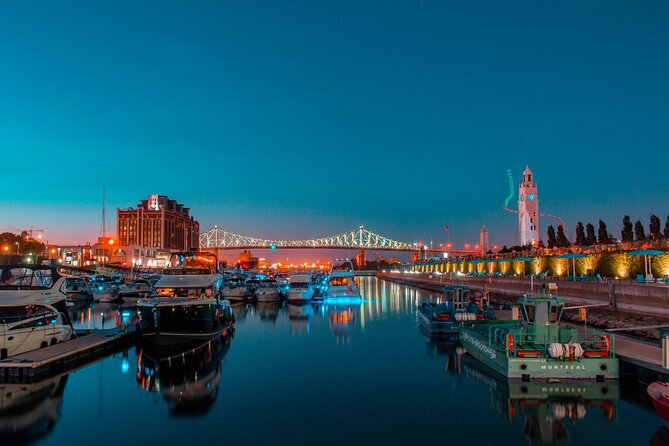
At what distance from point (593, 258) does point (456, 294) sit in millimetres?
20544

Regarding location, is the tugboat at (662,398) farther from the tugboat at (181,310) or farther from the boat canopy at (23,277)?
the boat canopy at (23,277)

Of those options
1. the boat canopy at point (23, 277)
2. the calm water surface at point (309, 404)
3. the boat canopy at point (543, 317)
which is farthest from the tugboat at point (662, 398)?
the boat canopy at point (23, 277)

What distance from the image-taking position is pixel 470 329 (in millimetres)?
25656

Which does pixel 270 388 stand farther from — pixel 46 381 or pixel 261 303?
pixel 261 303

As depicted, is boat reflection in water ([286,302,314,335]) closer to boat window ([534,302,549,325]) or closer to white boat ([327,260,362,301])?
white boat ([327,260,362,301])

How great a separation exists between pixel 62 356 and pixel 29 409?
4.53 meters

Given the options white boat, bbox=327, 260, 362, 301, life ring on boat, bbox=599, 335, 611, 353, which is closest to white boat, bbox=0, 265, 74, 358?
life ring on boat, bbox=599, 335, 611, 353

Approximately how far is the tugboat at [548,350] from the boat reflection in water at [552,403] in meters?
0.35

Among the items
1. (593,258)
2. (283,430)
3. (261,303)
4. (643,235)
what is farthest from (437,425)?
(643,235)

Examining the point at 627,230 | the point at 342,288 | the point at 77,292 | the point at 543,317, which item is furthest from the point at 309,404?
the point at 627,230

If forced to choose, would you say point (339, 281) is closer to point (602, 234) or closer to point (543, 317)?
point (602, 234)

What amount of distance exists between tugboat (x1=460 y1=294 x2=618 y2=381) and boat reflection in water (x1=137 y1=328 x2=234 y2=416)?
33.1 ft

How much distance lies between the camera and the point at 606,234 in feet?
233

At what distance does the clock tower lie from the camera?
14262 centimetres
